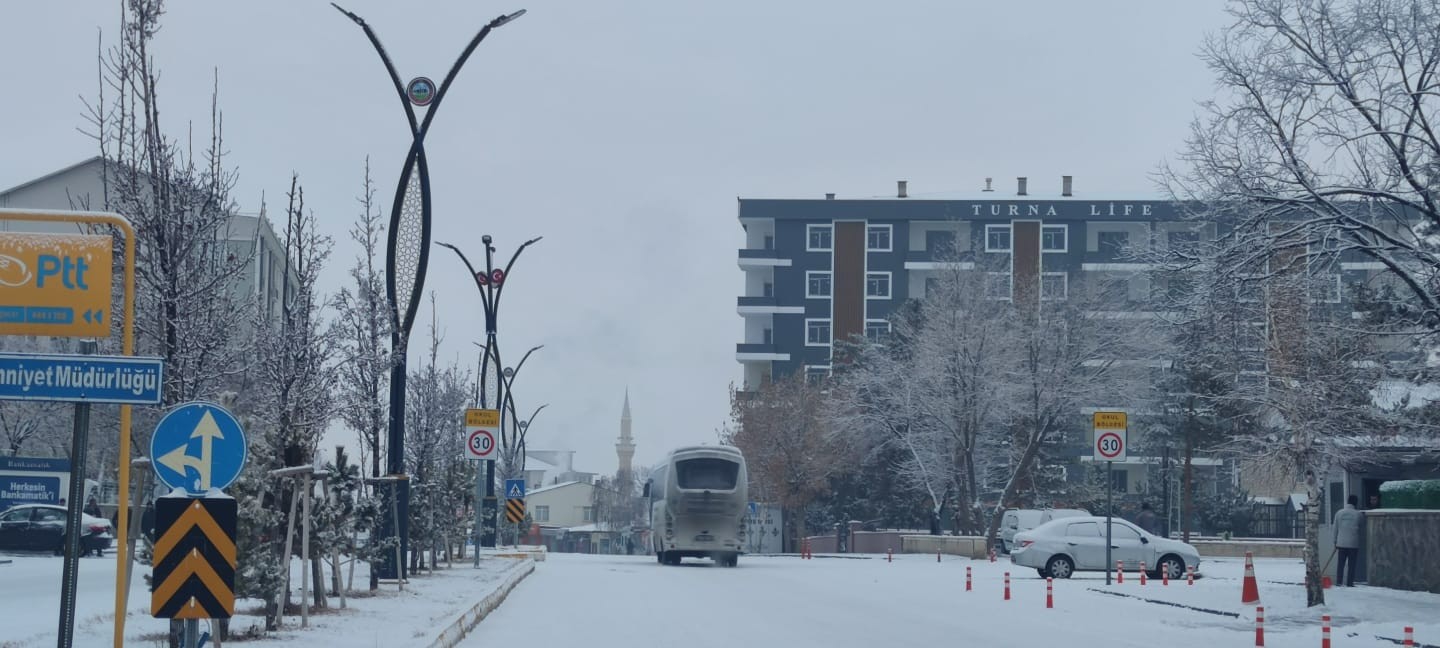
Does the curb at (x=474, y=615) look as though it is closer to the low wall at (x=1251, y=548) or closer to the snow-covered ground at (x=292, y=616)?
the snow-covered ground at (x=292, y=616)

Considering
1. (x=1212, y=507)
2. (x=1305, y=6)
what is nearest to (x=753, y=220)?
(x=1212, y=507)

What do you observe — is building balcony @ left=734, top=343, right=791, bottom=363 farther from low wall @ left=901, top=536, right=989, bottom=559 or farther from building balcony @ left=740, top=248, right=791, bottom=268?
low wall @ left=901, top=536, right=989, bottom=559

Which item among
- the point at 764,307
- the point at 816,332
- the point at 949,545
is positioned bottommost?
the point at 949,545

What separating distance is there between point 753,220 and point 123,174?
82.4m

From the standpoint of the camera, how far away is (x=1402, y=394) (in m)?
35.2

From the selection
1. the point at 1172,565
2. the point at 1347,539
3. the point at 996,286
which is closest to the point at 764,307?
the point at 996,286

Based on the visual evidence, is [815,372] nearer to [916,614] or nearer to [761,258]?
[761,258]

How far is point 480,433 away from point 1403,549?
17306 millimetres

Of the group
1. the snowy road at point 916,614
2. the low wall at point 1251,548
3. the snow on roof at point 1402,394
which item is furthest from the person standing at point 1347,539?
the low wall at point 1251,548

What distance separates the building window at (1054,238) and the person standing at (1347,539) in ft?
215

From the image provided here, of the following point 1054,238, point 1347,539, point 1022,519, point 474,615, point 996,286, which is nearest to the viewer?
point 474,615

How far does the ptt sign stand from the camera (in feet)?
36.9

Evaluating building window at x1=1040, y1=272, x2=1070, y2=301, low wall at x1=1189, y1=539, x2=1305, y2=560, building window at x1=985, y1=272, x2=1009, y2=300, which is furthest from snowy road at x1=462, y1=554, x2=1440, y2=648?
building window at x1=985, y1=272, x2=1009, y2=300

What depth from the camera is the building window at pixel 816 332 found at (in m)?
94.7
